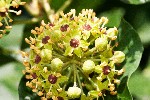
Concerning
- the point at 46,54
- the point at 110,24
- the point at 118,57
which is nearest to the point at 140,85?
the point at 110,24

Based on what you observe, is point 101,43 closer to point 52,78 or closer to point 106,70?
point 106,70

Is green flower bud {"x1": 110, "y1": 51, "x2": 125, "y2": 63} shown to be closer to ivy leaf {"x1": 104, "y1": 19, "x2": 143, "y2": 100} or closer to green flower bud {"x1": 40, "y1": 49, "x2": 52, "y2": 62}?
ivy leaf {"x1": 104, "y1": 19, "x2": 143, "y2": 100}

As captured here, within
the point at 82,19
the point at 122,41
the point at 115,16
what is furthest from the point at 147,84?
the point at 82,19

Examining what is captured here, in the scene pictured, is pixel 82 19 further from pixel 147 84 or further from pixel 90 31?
pixel 147 84

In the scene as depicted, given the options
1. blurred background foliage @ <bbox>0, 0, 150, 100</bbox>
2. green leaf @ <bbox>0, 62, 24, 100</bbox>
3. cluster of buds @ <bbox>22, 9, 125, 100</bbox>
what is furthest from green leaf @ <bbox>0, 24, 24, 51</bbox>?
cluster of buds @ <bbox>22, 9, 125, 100</bbox>

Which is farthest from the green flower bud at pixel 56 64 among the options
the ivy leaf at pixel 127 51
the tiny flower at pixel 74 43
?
the ivy leaf at pixel 127 51
